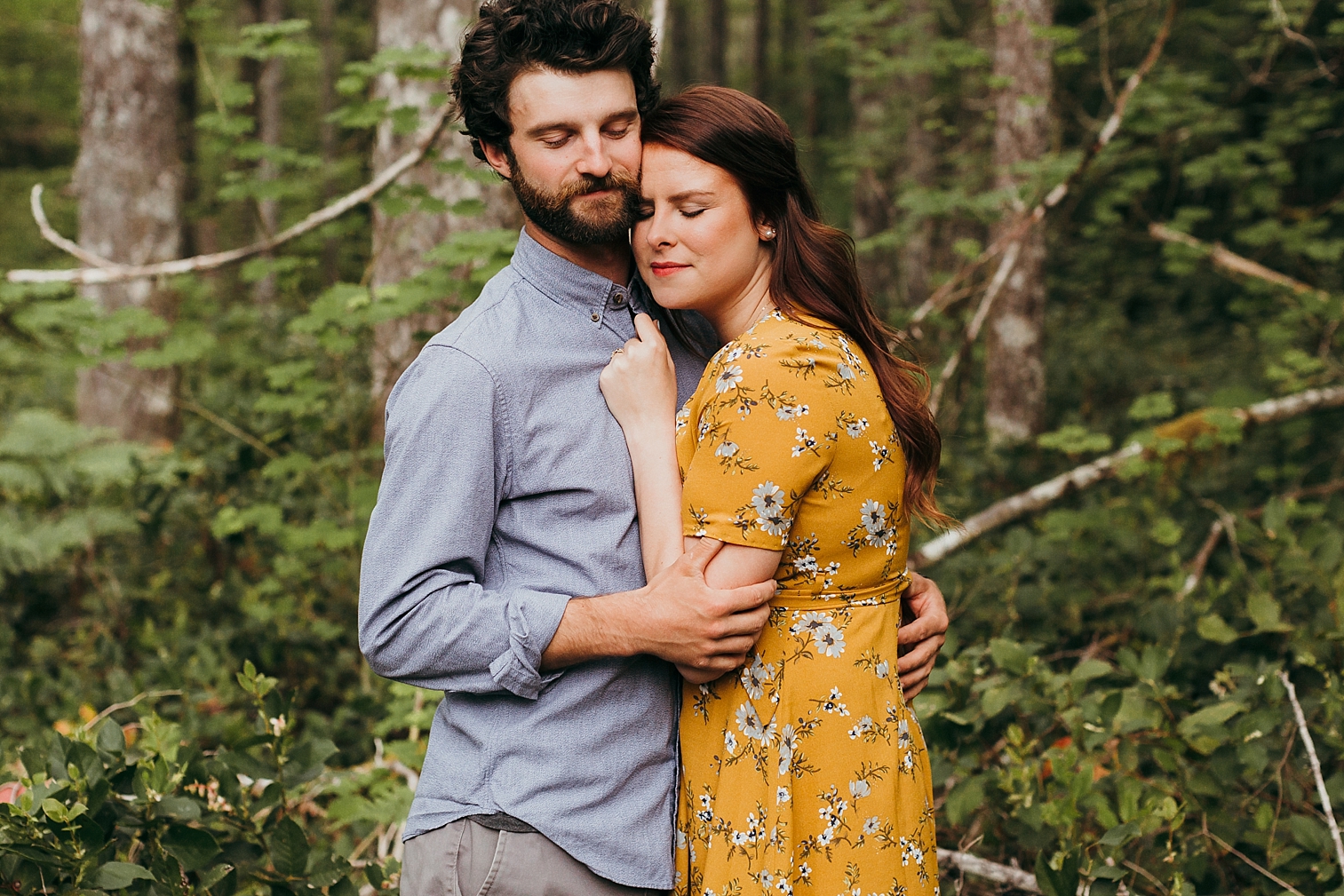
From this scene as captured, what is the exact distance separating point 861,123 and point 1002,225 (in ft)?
15.6

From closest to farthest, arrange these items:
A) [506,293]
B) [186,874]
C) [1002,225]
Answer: [506,293] < [186,874] < [1002,225]

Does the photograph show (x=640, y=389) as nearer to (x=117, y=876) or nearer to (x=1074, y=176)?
(x=117, y=876)

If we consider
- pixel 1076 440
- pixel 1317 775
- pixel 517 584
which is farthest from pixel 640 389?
pixel 1076 440

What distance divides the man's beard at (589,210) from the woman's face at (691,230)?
4 centimetres

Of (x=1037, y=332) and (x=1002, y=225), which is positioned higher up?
(x=1002, y=225)

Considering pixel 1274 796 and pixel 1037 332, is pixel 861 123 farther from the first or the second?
pixel 1274 796

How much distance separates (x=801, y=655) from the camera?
2008mm

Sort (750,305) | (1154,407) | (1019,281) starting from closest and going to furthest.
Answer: (750,305) → (1154,407) → (1019,281)

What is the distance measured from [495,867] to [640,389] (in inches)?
35.8

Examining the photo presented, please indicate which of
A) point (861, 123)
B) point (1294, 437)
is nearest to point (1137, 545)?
point (1294, 437)

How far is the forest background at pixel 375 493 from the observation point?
2803mm

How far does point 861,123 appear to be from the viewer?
10.8 m

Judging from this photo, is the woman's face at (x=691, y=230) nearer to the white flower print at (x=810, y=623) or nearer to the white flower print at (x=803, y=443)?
the white flower print at (x=803, y=443)

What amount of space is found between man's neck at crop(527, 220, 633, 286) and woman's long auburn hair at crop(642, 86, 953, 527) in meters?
0.23
